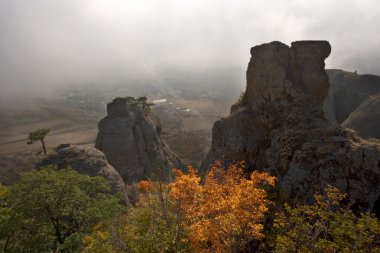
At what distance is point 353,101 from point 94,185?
11872 cm

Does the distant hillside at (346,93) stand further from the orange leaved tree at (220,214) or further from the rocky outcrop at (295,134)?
the orange leaved tree at (220,214)

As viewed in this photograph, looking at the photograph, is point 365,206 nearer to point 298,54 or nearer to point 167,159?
point 298,54

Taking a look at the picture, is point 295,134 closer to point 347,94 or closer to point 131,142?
point 131,142

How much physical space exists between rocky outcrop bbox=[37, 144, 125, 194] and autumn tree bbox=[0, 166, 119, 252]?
23.6 m

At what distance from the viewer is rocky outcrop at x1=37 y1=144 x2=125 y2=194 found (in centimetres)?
6609

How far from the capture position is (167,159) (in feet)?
375

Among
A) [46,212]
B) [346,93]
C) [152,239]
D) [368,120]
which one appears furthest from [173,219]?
[346,93]

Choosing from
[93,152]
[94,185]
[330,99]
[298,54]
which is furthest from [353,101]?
[94,185]

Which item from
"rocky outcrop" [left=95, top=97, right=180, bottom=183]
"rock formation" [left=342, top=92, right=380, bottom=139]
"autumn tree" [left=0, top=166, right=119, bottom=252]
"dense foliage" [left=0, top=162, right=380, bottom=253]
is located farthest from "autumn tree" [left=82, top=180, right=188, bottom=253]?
"rock formation" [left=342, top=92, right=380, bottom=139]

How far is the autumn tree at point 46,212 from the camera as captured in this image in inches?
1469

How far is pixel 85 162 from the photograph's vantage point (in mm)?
67625

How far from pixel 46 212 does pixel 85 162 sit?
29.0m

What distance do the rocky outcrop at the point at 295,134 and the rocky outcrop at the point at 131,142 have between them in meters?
41.8

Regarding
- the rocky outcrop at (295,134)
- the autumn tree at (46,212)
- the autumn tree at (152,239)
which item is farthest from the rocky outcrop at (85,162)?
the autumn tree at (152,239)
